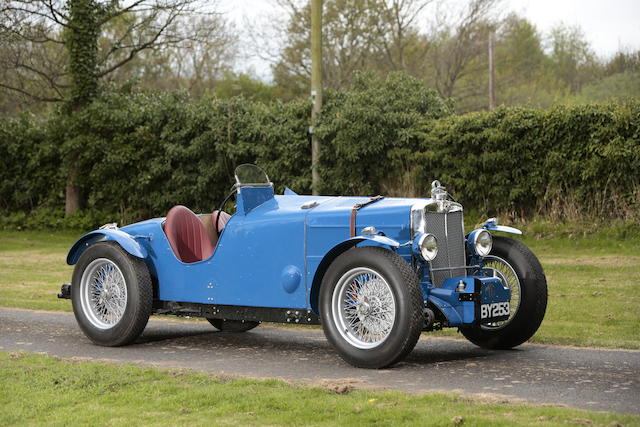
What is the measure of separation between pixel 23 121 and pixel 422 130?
12721 millimetres

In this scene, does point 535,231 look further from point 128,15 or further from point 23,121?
point 128,15

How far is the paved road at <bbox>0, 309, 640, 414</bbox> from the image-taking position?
237 inches

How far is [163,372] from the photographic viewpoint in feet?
22.0

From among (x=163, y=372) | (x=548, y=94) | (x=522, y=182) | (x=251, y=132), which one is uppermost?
(x=548, y=94)

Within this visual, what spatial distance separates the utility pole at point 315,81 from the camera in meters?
19.0

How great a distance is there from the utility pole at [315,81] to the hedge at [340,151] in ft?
0.70

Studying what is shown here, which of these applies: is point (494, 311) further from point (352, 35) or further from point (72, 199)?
point (352, 35)

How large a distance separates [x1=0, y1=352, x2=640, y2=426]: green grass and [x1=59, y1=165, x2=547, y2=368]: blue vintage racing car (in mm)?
1047

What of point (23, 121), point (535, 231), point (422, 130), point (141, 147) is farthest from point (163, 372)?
point (23, 121)

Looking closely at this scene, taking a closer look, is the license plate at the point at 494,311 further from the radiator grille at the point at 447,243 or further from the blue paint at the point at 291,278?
the blue paint at the point at 291,278

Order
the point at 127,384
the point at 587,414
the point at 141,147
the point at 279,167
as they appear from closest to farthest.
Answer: the point at 587,414 < the point at 127,384 < the point at 279,167 < the point at 141,147

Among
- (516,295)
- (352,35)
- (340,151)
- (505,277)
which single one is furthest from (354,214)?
(352,35)

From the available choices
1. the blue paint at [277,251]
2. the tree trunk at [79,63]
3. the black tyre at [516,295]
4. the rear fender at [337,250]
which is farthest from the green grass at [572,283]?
the tree trunk at [79,63]

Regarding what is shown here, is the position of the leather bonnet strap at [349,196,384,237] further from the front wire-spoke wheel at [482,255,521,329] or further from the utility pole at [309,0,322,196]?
the utility pole at [309,0,322,196]
